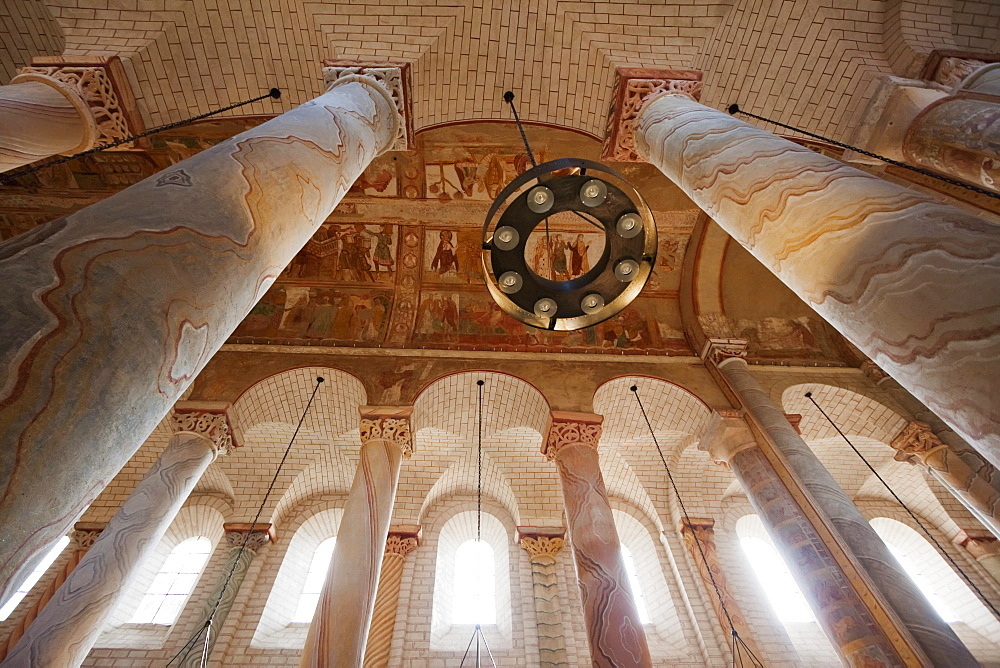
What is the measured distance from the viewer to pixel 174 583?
7.99 metres

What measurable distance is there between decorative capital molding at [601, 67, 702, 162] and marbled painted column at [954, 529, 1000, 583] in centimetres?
913

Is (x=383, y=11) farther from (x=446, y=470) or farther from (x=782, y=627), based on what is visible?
(x=782, y=627)

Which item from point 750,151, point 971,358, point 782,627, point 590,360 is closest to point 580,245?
point 590,360

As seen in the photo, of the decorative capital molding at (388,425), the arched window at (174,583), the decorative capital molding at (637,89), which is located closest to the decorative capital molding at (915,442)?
the decorative capital molding at (637,89)

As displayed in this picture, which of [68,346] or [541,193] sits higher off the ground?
[541,193]

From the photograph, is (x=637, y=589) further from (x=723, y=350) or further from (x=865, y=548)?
(x=865, y=548)

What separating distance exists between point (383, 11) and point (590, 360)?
5432mm

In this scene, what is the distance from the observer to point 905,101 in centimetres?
477

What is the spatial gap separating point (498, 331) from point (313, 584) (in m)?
5.29

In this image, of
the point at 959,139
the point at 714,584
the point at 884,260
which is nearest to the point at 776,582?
the point at 714,584

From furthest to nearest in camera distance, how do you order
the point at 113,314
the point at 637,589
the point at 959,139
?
the point at 637,589, the point at 959,139, the point at 113,314

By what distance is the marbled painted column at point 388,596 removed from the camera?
6.50 m

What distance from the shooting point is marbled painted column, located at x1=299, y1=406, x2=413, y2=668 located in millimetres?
4113

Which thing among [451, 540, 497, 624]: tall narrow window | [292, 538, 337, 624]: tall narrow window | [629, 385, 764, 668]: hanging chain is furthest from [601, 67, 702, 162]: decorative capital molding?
[292, 538, 337, 624]: tall narrow window
